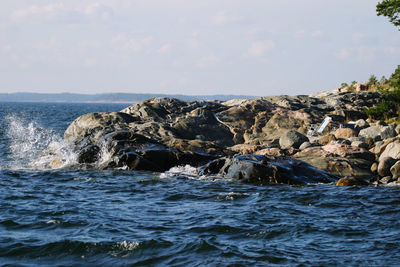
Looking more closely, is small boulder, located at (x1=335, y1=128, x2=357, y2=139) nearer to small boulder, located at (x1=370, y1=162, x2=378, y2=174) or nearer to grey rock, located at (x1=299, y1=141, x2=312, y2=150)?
grey rock, located at (x1=299, y1=141, x2=312, y2=150)

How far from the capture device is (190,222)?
9.41 m

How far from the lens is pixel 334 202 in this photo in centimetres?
1108

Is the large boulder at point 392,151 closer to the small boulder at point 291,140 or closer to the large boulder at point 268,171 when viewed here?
the large boulder at point 268,171

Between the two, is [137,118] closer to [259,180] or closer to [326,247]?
[259,180]

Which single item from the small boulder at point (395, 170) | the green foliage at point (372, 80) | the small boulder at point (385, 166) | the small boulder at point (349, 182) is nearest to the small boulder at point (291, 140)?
the small boulder at point (385, 166)

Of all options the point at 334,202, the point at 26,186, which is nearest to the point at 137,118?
the point at 26,186

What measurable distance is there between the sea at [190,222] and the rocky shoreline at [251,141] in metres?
1.26

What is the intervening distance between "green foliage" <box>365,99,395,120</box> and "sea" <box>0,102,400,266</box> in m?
13.6

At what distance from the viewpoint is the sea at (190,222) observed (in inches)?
292

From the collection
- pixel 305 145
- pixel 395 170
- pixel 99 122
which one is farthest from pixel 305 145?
pixel 99 122

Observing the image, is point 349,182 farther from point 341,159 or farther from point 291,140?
point 291,140

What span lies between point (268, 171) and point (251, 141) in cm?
754

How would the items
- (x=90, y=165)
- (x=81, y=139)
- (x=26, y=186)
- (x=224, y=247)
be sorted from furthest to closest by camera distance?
(x=81, y=139) → (x=90, y=165) → (x=26, y=186) → (x=224, y=247)

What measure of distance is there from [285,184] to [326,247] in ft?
18.1
